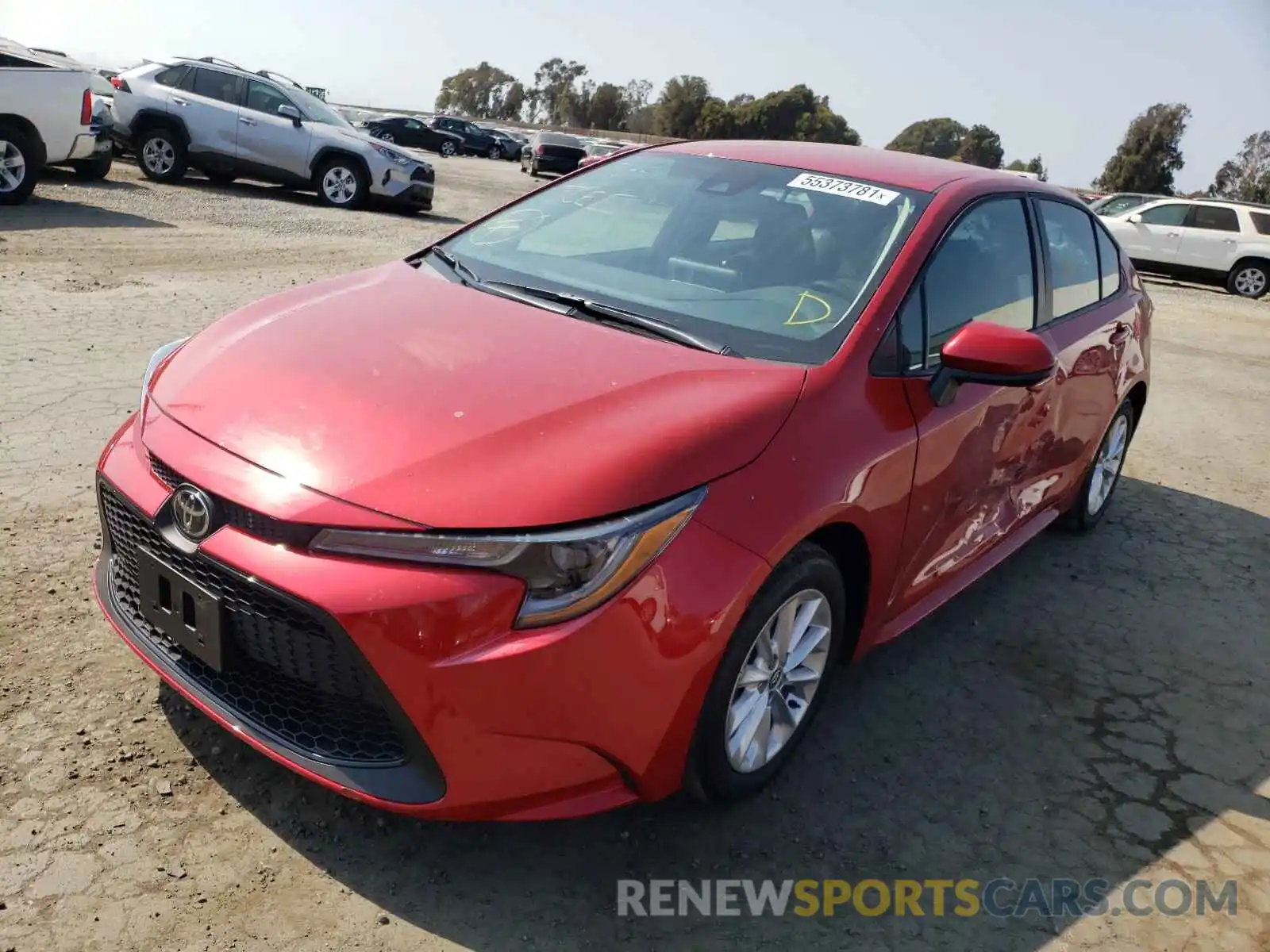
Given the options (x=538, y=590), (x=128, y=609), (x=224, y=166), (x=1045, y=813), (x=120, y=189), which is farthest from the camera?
(x=224, y=166)

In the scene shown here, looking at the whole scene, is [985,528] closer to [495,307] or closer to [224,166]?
[495,307]

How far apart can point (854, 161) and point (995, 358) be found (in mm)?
1113

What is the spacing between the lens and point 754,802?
112 inches

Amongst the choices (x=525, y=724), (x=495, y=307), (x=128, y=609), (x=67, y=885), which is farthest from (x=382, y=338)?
(x=67, y=885)

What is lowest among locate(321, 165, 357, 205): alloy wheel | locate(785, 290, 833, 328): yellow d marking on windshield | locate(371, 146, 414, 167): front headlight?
locate(321, 165, 357, 205): alloy wheel

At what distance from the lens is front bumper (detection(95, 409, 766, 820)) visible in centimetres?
211

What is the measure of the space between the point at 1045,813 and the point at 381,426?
7.02 ft

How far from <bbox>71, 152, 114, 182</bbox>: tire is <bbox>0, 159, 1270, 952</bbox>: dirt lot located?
8643mm

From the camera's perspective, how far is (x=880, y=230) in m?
3.26

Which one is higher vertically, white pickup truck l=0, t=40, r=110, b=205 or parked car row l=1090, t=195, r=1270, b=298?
parked car row l=1090, t=195, r=1270, b=298

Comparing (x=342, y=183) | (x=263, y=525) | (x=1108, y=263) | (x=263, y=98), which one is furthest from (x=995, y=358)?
(x=263, y=98)

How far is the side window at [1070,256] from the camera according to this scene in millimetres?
4090

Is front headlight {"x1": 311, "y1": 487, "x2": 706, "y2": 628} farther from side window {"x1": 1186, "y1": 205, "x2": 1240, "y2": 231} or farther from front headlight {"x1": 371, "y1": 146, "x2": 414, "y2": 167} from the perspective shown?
side window {"x1": 1186, "y1": 205, "x2": 1240, "y2": 231}

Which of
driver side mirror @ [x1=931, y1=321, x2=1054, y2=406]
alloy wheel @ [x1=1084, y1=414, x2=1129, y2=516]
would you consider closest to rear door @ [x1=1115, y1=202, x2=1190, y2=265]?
alloy wheel @ [x1=1084, y1=414, x2=1129, y2=516]
